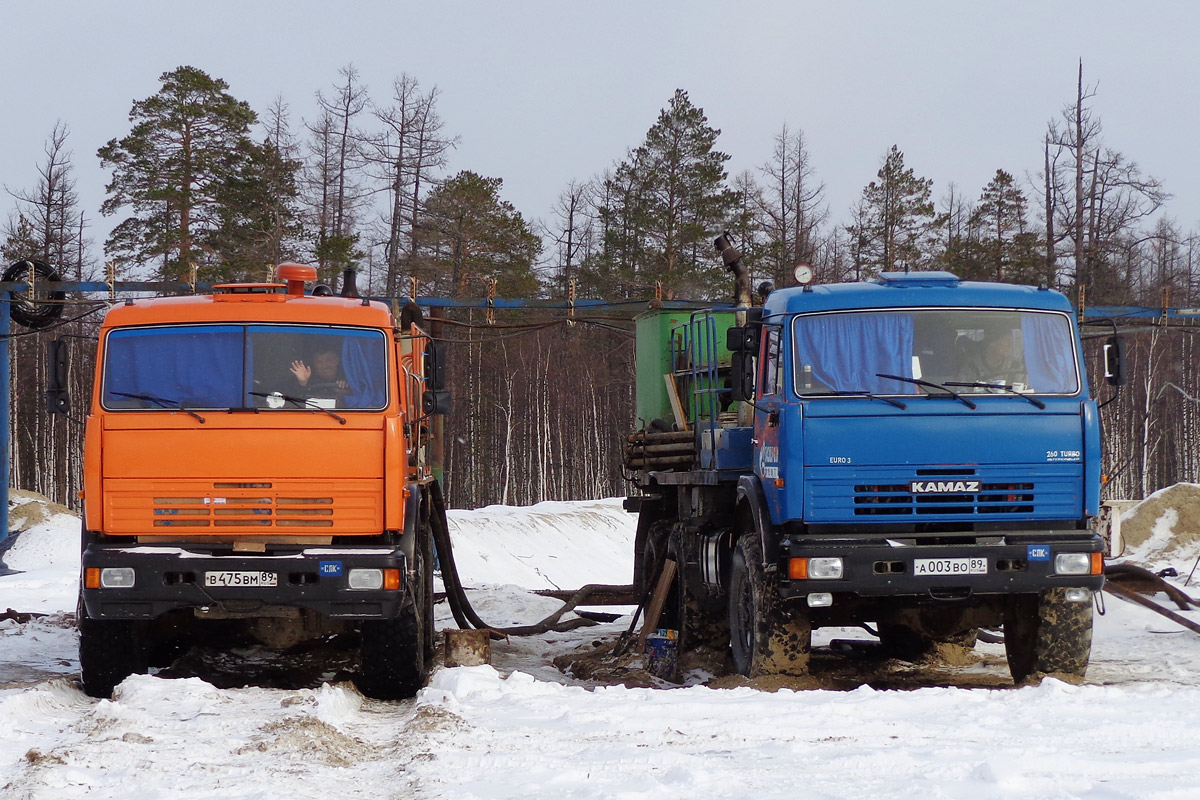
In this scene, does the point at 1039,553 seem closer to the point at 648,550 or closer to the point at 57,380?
the point at 648,550

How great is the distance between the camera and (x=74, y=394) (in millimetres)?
51750

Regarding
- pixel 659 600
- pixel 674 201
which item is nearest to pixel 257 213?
pixel 674 201

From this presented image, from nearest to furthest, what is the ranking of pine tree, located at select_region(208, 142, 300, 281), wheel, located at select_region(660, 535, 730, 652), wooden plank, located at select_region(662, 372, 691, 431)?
wheel, located at select_region(660, 535, 730, 652), wooden plank, located at select_region(662, 372, 691, 431), pine tree, located at select_region(208, 142, 300, 281)

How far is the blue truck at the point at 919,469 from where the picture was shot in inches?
343

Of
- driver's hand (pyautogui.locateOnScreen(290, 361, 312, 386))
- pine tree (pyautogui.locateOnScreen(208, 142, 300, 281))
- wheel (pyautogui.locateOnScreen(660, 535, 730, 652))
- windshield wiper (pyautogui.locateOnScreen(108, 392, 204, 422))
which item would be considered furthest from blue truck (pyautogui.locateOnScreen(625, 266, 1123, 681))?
pine tree (pyautogui.locateOnScreen(208, 142, 300, 281))

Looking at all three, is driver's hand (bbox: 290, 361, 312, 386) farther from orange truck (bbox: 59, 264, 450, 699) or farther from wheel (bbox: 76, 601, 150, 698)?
wheel (bbox: 76, 601, 150, 698)

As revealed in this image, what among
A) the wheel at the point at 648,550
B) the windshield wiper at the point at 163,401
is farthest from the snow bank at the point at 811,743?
the wheel at the point at 648,550

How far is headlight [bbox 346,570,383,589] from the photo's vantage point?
8.68m

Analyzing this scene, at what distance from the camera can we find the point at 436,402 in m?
10.0

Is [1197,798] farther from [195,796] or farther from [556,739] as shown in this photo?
[195,796]

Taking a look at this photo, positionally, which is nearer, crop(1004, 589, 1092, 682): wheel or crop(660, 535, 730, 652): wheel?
crop(1004, 589, 1092, 682): wheel

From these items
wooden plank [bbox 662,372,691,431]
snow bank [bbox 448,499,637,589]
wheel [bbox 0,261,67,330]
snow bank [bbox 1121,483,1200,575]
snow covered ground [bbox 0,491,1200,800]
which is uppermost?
wheel [bbox 0,261,67,330]

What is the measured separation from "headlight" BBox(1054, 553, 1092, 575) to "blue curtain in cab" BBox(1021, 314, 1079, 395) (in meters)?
1.13

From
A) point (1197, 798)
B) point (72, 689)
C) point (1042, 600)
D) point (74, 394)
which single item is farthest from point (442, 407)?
point (74, 394)
